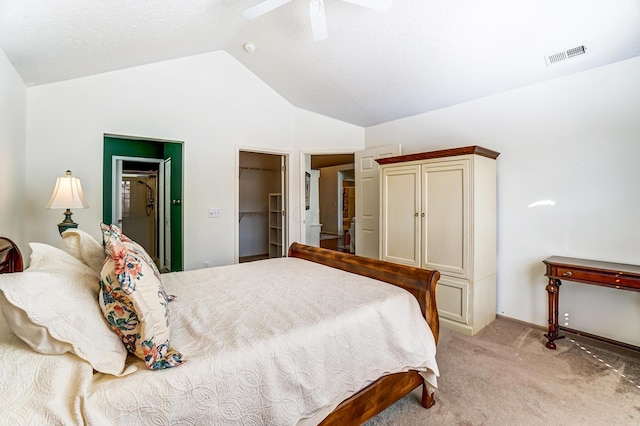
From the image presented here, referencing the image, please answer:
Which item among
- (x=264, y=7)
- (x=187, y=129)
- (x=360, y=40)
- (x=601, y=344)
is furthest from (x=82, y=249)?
(x=601, y=344)

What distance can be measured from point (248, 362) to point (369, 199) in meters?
3.37

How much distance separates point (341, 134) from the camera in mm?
4469

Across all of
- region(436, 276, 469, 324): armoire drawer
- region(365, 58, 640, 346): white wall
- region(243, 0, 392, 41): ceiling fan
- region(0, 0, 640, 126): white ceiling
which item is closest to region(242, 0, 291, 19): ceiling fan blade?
region(243, 0, 392, 41): ceiling fan

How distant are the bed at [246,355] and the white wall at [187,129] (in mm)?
1606

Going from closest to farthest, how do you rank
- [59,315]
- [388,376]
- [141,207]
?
[59,315]
[388,376]
[141,207]

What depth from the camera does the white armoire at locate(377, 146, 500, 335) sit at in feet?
9.11

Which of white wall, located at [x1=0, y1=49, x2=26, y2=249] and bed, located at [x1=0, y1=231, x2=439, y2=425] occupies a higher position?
white wall, located at [x1=0, y1=49, x2=26, y2=249]

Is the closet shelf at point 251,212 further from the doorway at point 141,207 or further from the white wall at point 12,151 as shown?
the white wall at point 12,151

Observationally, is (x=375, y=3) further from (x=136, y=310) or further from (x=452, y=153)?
(x=136, y=310)

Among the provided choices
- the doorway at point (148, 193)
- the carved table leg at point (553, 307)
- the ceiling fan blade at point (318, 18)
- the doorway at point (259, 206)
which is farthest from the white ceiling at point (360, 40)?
the doorway at point (259, 206)

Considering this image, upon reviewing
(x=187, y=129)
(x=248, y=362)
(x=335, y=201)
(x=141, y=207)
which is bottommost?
(x=248, y=362)

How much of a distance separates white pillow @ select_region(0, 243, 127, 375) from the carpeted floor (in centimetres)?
143

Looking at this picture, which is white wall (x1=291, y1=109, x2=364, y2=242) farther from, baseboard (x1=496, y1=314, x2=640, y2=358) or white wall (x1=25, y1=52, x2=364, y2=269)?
baseboard (x1=496, y1=314, x2=640, y2=358)

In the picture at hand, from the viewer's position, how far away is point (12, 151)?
228cm
